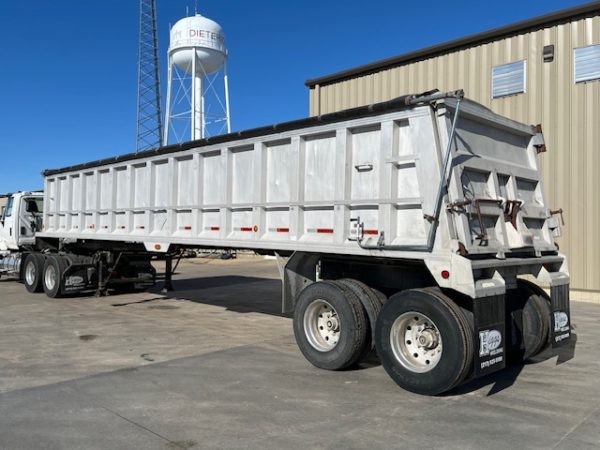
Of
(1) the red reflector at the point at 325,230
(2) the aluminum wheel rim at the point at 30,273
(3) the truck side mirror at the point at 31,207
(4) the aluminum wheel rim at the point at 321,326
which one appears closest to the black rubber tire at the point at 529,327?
(4) the aluminum wheel rim at the point at 321,326

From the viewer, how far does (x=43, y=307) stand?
38.9 ft

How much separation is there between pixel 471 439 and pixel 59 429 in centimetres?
343

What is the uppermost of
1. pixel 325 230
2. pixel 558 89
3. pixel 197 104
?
pixel 197 104

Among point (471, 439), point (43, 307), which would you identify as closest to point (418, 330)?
point (471, 439)

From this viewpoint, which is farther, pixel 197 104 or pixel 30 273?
pixel 197 104

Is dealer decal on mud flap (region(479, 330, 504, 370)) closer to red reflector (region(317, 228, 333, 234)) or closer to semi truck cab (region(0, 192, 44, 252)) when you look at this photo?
red reflector (region(317, 228, 333, 234))

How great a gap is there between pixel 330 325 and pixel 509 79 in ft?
33.1

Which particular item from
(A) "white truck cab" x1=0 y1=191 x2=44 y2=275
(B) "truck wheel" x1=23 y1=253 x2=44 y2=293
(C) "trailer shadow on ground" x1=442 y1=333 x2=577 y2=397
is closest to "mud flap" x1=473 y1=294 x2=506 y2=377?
(C) "trailer shadow on ground" x1=442 y1=333 x2=577 y2=397

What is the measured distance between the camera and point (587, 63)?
12828mm

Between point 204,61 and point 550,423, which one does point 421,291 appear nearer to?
point 550,423

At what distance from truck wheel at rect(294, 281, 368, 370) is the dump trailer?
2cm

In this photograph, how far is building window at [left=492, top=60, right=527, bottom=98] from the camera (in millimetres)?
13844

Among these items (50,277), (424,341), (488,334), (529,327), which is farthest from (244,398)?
(50,277)

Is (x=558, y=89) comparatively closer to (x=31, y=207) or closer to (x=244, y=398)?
(x=244, y=398)
